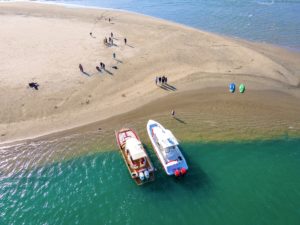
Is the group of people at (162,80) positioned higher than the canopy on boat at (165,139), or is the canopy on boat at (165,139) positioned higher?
the group of people at (162,80)

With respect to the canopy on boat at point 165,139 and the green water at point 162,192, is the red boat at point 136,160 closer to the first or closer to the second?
the green water at point 162,192

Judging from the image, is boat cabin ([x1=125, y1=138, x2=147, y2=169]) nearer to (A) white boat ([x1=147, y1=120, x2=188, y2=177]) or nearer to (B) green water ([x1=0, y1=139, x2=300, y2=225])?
(B) green water ([x1=0, y1=139, x2=300, y2=225])

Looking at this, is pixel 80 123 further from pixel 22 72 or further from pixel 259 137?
pixel 259 137

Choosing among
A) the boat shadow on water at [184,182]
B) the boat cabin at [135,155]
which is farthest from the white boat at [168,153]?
the boat cabin at [135,155]

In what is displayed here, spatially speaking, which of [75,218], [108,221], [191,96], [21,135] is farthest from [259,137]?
[21,135]

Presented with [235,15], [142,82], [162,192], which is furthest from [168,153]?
[235,15]

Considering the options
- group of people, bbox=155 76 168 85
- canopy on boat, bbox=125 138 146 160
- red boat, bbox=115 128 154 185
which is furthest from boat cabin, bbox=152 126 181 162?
group of people, bbox=155 76 168 85
